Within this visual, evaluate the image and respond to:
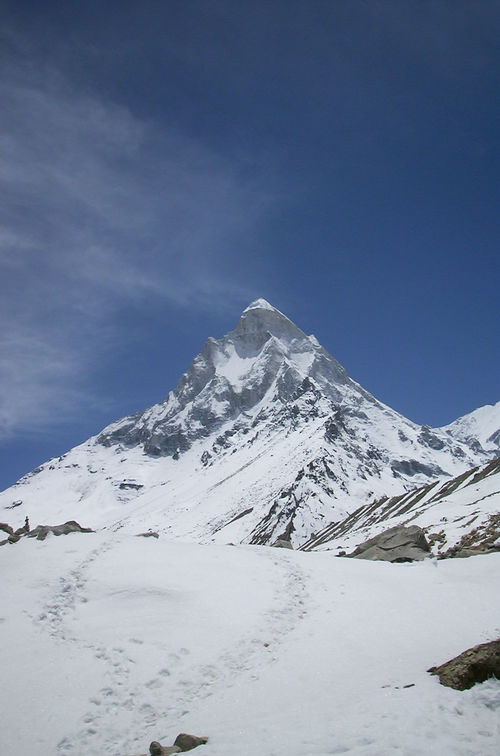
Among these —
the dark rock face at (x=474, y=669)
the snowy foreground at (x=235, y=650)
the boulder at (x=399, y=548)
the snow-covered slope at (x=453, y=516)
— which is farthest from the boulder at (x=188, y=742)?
the snow-covered slope at (x=453, y=516)

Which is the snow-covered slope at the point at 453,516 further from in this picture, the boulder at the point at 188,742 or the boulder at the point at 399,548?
the boulder at the point at 188,742

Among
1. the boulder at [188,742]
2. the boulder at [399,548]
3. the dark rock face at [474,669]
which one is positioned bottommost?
the dark rock face at [474,669]

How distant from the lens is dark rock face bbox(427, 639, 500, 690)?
10.4 m

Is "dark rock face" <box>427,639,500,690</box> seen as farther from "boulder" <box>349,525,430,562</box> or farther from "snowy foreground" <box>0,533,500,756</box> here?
"boulder" <box>349,525,430,562</box>

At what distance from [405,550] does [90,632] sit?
63.7ft

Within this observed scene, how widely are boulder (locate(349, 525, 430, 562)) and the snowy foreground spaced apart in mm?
4392

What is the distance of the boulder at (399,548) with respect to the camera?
28.9 meters

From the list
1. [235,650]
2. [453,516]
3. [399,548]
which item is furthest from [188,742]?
[453,516]

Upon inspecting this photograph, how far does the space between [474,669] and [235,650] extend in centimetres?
762

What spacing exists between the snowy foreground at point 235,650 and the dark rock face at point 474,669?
0.91 ft

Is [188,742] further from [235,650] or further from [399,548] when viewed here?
[399,548]

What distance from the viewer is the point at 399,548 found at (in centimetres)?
3003

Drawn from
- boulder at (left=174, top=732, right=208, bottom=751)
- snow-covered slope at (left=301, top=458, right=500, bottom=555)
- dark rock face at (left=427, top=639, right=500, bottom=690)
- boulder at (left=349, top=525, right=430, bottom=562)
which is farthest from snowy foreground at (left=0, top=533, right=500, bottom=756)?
snow-covered slope at (left=301, top=458, right=500, bottom=555)

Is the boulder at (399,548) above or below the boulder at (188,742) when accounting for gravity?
above
